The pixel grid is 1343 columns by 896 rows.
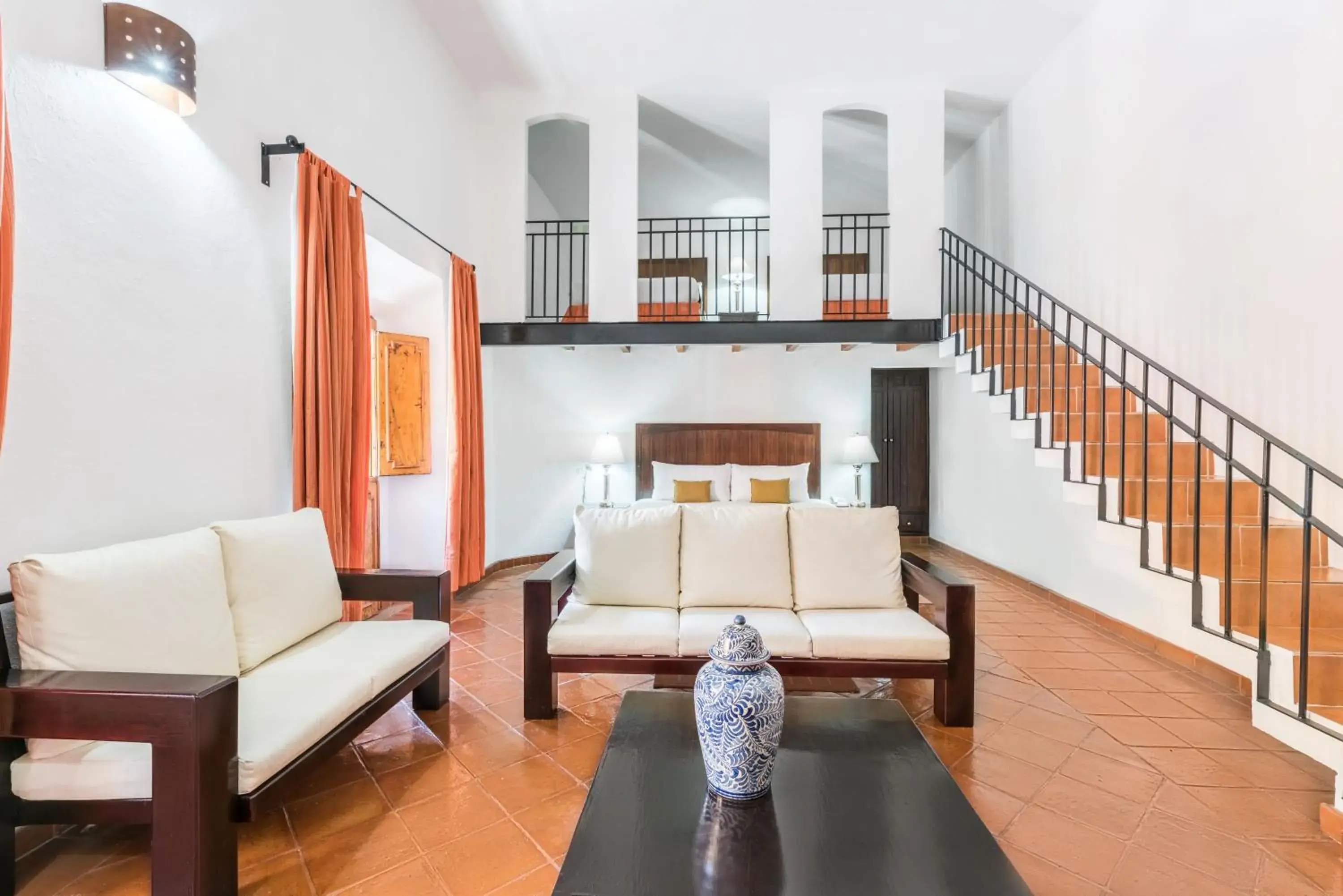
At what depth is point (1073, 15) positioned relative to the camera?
14.4 feet

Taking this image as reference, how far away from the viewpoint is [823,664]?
95.9 inches

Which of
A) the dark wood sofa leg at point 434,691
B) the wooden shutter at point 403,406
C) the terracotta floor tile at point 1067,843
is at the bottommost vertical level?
the terracotta floor tile at point 1067,843

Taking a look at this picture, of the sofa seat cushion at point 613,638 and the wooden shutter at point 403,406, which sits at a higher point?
the wooden shutter at point 403,406

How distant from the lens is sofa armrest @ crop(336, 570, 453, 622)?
262cm

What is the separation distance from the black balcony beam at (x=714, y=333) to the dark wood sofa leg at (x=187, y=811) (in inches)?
159

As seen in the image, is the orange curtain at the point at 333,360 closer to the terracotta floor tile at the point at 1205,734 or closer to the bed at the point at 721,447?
the bed at the point at 721,447

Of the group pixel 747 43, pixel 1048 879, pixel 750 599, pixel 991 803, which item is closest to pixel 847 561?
pixel 750 599

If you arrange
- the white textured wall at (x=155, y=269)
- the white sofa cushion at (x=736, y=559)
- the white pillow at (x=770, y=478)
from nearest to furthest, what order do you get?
the white textured wall at (x=155, y=269)
the white sofa cushion at (x=736, y=559)
the white pillow at (x=770, y=478)

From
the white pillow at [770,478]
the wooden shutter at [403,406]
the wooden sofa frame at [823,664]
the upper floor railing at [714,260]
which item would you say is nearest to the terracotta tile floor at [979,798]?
the wooden sofa frame at [823,664]

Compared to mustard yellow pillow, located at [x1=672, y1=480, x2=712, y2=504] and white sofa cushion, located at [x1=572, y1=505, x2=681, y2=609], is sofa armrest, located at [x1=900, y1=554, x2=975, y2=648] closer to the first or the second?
white sofa cushion, located at [x1=572, y1=505, x2=681, y2=609]

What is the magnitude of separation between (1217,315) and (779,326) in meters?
2.70

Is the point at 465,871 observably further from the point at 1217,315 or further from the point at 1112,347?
the point at 1112,347

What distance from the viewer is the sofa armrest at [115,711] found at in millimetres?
1373

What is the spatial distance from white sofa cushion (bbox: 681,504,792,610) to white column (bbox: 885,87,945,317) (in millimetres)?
3204
